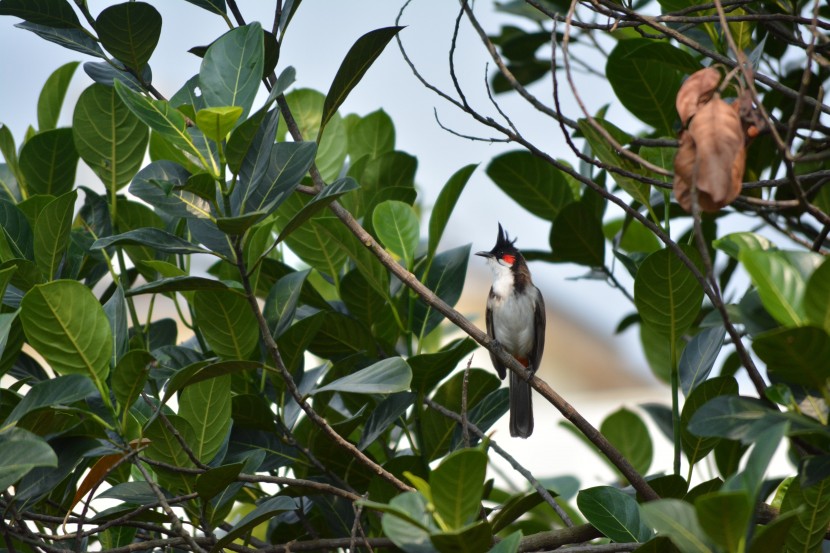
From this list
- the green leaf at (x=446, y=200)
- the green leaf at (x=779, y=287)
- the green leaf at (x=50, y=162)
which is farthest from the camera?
the green leaf at (x=50, y=162)

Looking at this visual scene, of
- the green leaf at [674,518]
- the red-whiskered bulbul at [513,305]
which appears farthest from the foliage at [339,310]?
the red-whiskered bulbul at [513,305]

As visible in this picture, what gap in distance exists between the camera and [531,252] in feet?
7.90

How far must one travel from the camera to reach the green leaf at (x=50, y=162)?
2059 mm

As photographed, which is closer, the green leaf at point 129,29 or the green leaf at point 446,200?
the green leaf at point 129,29

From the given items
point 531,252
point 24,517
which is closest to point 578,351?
point 531,252

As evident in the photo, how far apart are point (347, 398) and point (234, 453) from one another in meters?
0.30

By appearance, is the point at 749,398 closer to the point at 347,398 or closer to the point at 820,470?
the point at 820,470

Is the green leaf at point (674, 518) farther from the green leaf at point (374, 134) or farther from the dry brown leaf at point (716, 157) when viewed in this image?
the green leaf at point (374, 134)

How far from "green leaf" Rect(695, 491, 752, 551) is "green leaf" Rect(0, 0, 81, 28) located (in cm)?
146

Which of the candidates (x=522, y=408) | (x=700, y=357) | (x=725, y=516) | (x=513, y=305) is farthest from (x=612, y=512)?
(x=513, y=305)

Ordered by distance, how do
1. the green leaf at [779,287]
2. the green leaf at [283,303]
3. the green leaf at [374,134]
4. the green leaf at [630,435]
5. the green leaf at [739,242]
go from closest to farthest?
the green leaf at [779,287]
the green leaf at [739,242]
the green leaf at [283,303]
the green leaf at [374,134]
the green leaf at [630,435]

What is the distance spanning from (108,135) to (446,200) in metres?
0.74

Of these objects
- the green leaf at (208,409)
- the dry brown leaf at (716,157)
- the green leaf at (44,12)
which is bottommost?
the green leaf at (208,409)

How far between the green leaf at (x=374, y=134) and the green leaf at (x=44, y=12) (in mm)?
807
